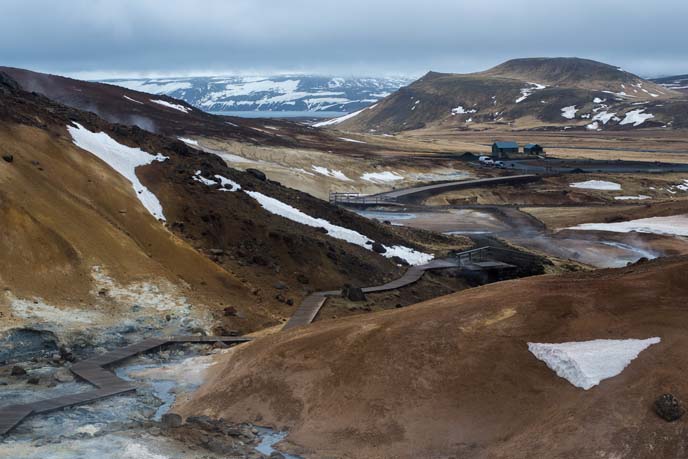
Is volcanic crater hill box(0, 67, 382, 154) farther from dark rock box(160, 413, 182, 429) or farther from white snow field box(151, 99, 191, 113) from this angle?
dark rock box(160, 413, 182, 429)

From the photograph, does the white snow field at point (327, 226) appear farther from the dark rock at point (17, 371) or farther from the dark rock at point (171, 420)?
the dark rock at point (171, 420)

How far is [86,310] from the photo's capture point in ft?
87.9

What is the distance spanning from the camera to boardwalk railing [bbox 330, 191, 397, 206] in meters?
80.8

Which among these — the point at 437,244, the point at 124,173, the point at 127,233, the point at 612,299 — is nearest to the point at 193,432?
the point at 612,299

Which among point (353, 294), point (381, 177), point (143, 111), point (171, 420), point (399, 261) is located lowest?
point (381, 177)

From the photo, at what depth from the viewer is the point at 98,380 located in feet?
72.4

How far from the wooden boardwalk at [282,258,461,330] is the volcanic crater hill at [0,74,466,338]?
675 millimetres

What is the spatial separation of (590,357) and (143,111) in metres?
102

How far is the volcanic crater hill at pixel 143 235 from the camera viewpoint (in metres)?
28.1

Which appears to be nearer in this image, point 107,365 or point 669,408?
point 669,408

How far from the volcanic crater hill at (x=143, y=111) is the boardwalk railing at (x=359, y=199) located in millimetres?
26487

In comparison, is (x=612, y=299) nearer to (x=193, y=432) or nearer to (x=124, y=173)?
(x=193, y=432)

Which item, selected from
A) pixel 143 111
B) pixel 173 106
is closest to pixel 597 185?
pixel 143 111

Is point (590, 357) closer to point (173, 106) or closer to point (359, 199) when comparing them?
point (359, 199)
